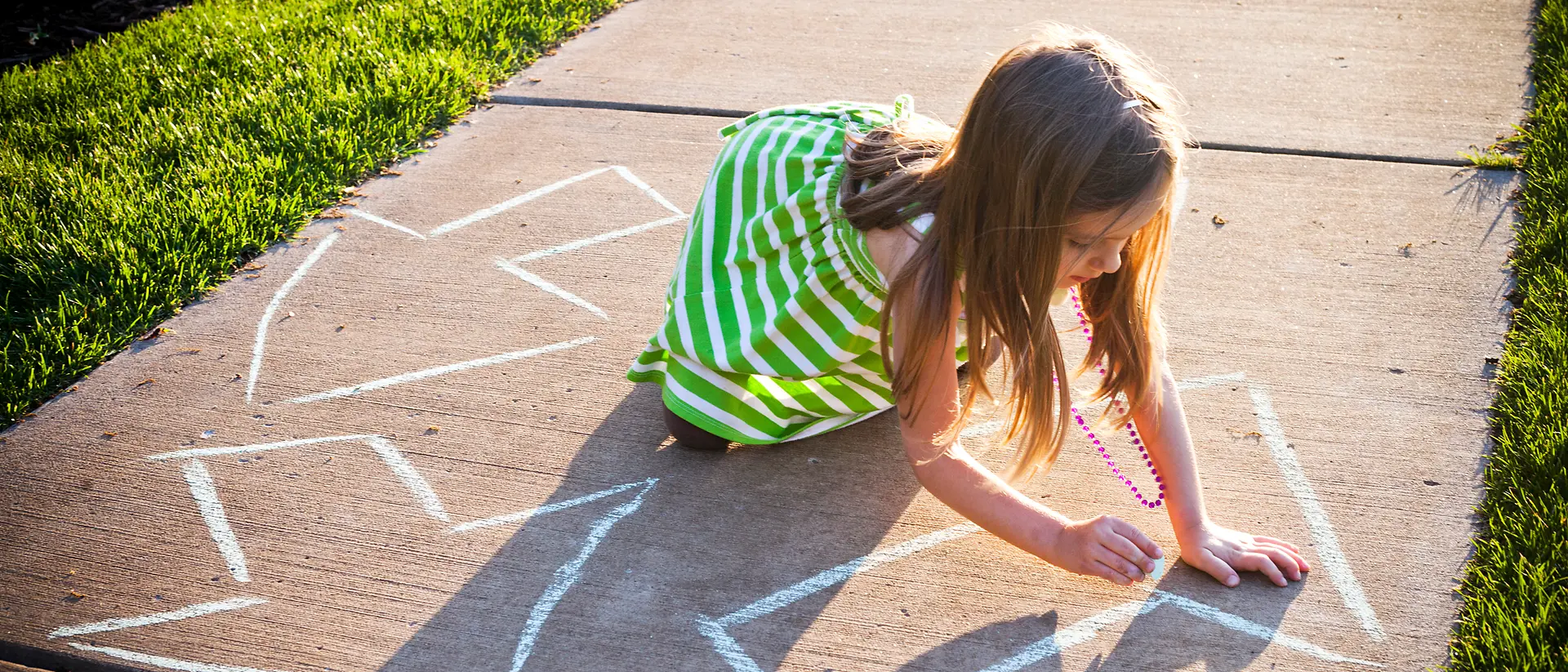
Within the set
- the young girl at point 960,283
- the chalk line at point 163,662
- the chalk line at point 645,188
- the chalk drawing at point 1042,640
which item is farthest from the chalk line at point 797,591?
the chalk line at point 645,188

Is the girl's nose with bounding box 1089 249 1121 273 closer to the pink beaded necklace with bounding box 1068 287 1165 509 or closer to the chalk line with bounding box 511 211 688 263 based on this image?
the pink beaded necklace with bounding box 1068 287 1165 509

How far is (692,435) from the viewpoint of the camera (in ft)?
7.40

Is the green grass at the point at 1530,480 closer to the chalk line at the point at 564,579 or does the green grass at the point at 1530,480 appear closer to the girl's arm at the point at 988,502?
the girl's arm at the point at 988,502

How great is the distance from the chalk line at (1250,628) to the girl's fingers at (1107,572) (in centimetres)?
12

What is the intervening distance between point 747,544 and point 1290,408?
1164mm

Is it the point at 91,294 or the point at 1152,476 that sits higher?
the point at 91,294

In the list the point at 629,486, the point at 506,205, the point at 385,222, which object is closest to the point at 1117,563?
the point at 629,486

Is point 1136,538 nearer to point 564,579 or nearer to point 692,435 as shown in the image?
point 692,435

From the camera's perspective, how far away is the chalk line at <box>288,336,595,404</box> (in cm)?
249

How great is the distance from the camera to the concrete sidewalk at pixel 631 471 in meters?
1.88

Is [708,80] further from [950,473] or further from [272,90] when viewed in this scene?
[950,473]

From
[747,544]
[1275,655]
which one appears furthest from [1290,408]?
[747,544]

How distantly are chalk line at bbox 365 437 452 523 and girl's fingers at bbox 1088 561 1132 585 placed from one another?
1172 mm

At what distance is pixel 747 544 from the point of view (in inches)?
81.0
